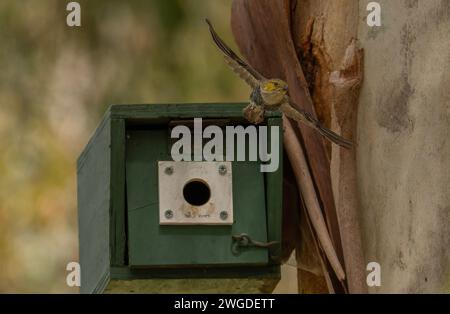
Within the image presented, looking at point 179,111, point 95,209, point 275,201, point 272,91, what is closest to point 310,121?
point 272,91

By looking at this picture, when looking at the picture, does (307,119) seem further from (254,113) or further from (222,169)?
(222,169)

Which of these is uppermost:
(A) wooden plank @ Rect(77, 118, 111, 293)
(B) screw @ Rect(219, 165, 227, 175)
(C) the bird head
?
(C) the bird head

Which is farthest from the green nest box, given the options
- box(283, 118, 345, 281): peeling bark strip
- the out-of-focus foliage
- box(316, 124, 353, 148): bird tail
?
the out-of-focus foliage

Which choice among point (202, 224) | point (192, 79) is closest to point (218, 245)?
point (202, 224)

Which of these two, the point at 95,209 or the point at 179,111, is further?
the point at 95,209

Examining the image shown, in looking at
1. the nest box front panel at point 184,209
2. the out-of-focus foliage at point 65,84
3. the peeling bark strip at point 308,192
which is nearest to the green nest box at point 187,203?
the nest box front panel at point 184,209

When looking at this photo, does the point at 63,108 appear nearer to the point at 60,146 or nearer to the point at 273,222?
the point at 60,146

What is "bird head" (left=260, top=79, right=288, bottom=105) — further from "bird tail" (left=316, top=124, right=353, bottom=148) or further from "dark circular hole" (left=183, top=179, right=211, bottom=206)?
"dark circular hole" (left=183, top=179, right=211, bottom=206)
